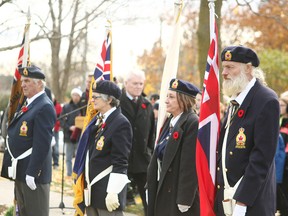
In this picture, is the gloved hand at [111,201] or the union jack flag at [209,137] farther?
the gloved hand at [111,201]

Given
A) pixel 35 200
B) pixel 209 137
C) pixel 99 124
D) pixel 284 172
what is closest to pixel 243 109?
pixel 209 137

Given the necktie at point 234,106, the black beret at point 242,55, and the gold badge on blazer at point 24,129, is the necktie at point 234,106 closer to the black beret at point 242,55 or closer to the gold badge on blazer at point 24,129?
the black beret at point 242,55

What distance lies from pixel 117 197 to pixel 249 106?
6.43ft

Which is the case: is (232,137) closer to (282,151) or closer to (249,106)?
(249,106)

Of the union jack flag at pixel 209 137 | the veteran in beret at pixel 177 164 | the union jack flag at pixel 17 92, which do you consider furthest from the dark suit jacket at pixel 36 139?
the union jack flag at pixel 209 137

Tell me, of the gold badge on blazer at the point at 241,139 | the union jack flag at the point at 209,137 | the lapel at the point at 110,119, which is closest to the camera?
the gold badge on blazer at the point at 241,139

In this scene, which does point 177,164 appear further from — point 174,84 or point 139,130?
point 139,130

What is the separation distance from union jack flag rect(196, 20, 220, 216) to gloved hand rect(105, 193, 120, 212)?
1.21m

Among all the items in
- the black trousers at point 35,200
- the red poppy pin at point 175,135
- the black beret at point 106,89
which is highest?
the black beret at point 106,89

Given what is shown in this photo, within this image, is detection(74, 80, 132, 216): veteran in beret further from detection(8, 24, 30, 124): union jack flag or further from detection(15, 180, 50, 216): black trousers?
detection(8, 24, 30, 124): union jack flag

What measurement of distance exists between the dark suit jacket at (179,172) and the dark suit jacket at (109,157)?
468mm

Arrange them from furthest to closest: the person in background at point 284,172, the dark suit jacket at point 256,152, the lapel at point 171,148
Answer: the person in background at point 284,172, the lapel at point 171,148, the dark suit jacket at point 256,152

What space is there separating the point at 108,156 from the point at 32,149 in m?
Result: 1.05

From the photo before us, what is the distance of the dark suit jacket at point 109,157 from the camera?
5.93 metres
